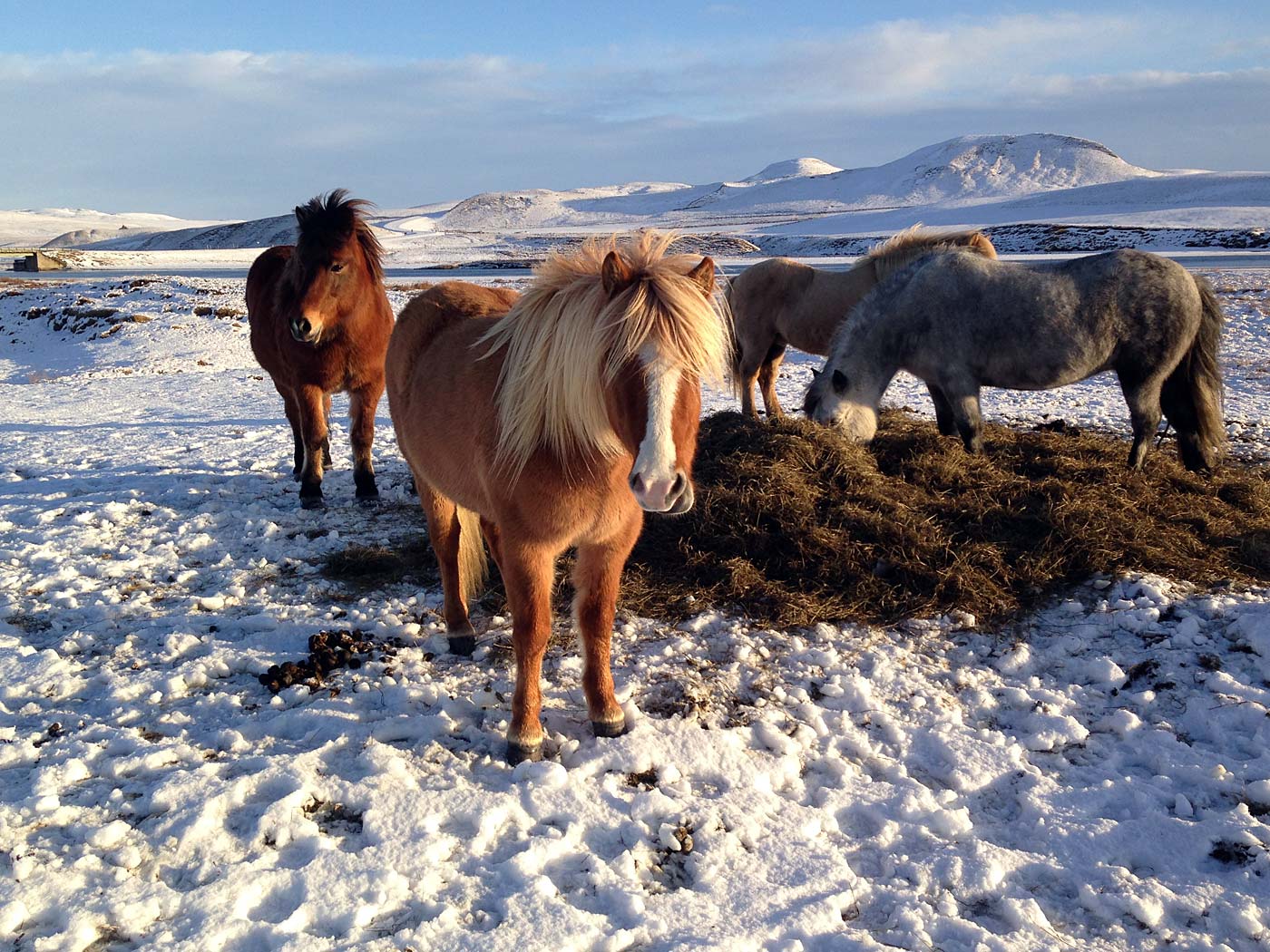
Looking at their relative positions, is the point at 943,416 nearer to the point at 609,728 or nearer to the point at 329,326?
the point at 609,728

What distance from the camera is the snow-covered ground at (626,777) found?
2324 millimetres

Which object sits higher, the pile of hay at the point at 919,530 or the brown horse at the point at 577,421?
the brown horse at the point at 577,421

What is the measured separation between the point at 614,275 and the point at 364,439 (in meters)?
4.09

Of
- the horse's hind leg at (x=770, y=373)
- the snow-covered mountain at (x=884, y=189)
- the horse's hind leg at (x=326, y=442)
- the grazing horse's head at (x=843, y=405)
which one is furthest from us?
the snow-covered mountain at (x=884, y=189)

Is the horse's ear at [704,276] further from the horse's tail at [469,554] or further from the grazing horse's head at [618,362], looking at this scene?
the horse's tail at [469,554]

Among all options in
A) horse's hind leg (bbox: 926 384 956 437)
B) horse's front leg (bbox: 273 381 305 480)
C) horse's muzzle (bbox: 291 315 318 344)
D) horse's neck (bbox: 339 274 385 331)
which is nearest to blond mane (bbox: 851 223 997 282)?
horse's hind leg (bbox: 926 384 956 437)

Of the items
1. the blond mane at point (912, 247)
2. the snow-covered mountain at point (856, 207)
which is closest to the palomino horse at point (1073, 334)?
the blond mane at point (912, 247)

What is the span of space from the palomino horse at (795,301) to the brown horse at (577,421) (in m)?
4.75

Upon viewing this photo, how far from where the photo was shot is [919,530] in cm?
468

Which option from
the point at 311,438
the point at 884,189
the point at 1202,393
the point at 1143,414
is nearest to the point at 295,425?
the point at 311,438

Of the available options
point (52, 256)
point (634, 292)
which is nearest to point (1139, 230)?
point (634, 292)

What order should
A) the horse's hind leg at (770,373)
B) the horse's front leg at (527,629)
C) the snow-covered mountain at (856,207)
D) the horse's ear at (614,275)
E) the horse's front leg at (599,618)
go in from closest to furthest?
1. the horse's ear at (614,275)
2. the horse's front leg at (527,629)
3. the horse's front leg at (599,618)
4. the horse's hind leg at (770,373)
5. the snow-covered mountain at (856,207)

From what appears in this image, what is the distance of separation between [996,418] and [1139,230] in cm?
4103

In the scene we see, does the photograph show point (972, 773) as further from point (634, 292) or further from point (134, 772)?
point (134, 772)
